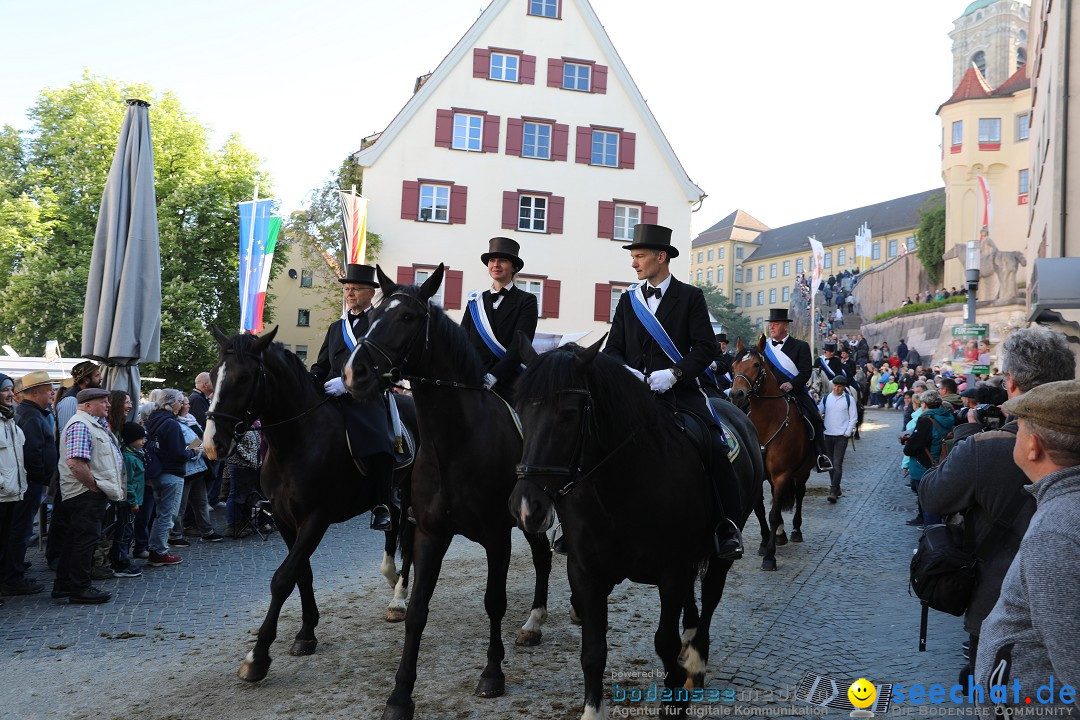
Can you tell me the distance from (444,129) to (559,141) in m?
4.31

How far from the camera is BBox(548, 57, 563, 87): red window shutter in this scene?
29.8 meters

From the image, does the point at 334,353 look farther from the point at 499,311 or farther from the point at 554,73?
the point at 554,73

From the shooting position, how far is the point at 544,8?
3012 cm

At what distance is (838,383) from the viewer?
13750 millimetres

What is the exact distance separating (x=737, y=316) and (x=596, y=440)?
248 ft

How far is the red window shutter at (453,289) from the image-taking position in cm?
2848

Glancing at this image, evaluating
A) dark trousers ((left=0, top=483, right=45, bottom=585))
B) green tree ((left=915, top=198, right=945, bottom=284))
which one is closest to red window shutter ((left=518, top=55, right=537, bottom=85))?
dark trousers ((left=0, top=483, right=45, bottom=585))

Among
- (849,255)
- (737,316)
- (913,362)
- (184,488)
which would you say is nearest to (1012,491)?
(184,488)

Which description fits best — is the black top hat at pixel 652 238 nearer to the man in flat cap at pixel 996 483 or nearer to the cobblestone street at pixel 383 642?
the man in flat cap at pixel 996 483

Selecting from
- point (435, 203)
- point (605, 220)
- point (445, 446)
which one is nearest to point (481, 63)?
point (435, 203)

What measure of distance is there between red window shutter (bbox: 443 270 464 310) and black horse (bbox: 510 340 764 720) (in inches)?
963

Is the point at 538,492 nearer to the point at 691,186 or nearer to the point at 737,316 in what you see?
the point at 691,186

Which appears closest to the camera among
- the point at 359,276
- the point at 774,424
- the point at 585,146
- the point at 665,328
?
the point at 665,328

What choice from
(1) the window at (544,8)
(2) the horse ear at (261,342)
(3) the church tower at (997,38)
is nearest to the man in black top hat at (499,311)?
(2) the horse ear at (261,342)
